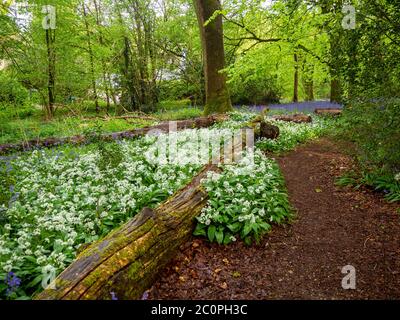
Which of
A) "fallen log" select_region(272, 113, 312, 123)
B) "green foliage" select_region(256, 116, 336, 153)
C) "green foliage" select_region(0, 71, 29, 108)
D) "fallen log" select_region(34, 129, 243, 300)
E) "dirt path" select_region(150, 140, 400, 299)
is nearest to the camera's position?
"fallen log" select_region(34, 129, 243, 300)

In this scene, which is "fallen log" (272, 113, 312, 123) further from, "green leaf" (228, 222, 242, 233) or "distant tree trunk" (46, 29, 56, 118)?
"distant tree trunk" (46, 29, 56, 118)

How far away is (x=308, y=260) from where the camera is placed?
456cm

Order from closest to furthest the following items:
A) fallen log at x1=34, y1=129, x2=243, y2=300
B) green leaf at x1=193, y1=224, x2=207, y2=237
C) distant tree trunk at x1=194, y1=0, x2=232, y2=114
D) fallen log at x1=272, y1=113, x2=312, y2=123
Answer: fallen log at x1=34, y1=129, x2=243, y2=300, green leaf at x1=193, y1=224, x2=207, y2=237, distant tree trunk at x1=194, y1=0, x2=232, y2=114, fallen log at x1=272, y1=113, x2=312, y2=123

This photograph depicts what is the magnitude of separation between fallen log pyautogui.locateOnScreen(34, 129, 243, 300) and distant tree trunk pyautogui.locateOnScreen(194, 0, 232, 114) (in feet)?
35.2

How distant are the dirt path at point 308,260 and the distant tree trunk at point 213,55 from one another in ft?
31.6

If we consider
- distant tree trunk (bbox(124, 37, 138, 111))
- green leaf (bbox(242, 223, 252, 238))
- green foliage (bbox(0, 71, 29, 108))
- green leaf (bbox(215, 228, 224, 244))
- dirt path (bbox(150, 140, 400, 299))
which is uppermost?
distant tree trunk (bbox(124, 37, 138, 111))

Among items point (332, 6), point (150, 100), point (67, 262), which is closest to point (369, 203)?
point (332, 6)

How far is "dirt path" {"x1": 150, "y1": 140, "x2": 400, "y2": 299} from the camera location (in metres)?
3.91

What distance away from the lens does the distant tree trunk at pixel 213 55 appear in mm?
14258

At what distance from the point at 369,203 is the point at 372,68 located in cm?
258

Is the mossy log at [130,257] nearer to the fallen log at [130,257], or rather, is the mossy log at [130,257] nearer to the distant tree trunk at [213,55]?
the fallen log at [130,257]

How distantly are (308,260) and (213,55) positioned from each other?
12.0 metres

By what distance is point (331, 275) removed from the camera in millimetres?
4164

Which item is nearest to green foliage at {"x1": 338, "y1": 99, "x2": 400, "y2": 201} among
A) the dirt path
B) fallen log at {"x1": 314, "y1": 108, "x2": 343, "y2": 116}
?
the dirt path
